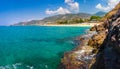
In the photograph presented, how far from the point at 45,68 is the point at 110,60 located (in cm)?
1645

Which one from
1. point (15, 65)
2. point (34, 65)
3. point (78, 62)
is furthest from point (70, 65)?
point (15, 65)

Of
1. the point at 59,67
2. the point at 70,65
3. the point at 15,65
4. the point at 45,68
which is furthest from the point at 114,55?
the point at 15,65

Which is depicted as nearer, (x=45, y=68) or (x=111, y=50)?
(x=111, y=50)

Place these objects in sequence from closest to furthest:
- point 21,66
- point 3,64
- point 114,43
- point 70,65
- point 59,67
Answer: point 114,43 < point 70,65 < point 59,67 < point 21,66 < point 3,64

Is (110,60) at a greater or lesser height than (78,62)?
greater

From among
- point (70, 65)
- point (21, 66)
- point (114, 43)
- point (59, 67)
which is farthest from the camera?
point (21, 66)

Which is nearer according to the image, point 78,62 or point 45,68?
point 78,62

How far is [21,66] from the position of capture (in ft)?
106

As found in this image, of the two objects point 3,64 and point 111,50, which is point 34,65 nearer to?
point 3,64

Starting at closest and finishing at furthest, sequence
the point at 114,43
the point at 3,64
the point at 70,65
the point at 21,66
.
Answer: the point at 114,43 < the point at 70,65 < the point at 21,66 < the point at 3,64

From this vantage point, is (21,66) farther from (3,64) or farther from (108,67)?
(108,67)

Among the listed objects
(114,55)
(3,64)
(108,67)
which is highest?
(114,55)

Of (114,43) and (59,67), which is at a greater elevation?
(114,43)

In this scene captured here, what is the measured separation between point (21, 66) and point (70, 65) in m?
9.02
